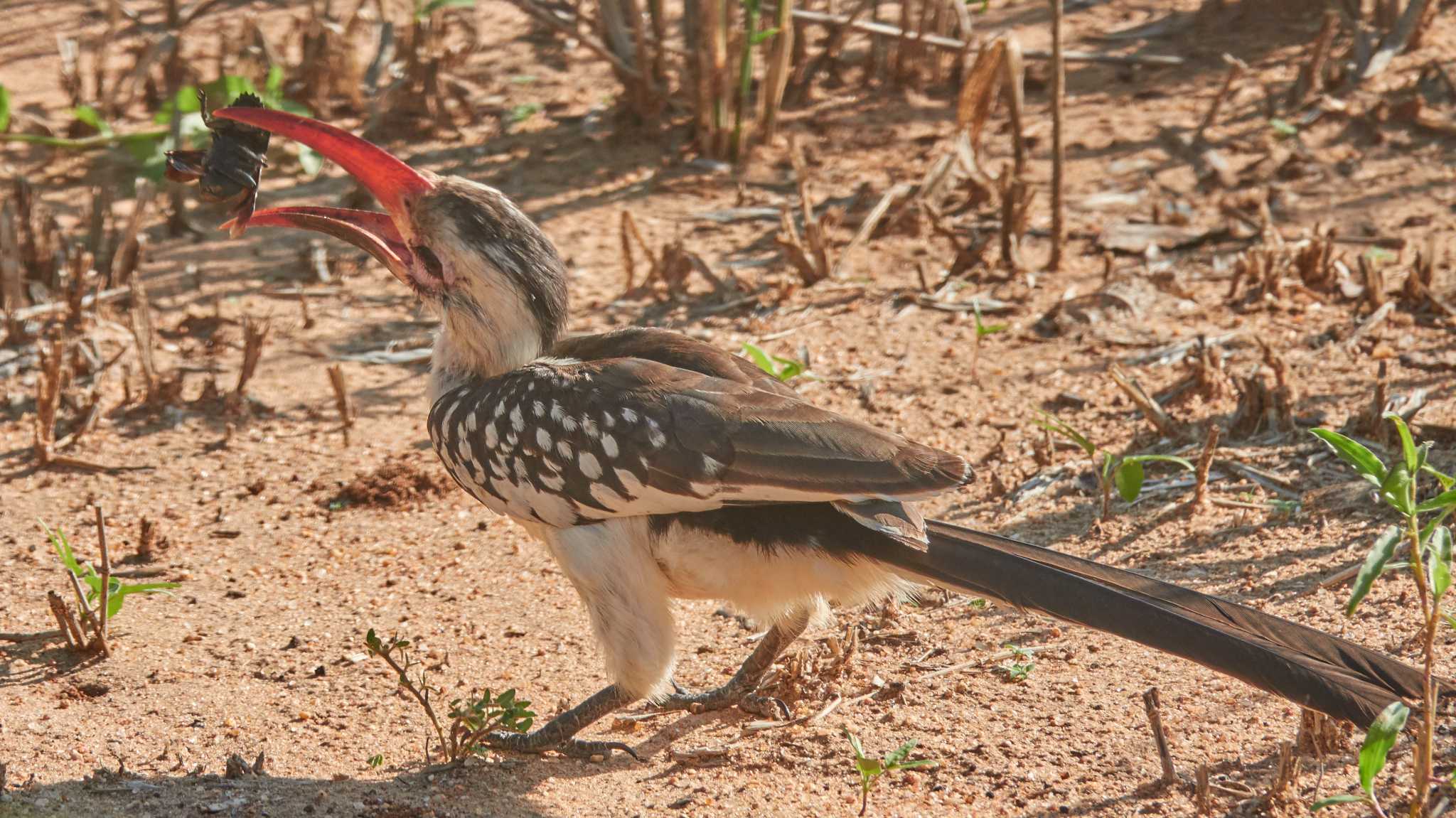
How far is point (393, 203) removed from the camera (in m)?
4.25

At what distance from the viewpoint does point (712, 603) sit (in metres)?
4.82

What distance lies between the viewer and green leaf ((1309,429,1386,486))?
285 centimetres

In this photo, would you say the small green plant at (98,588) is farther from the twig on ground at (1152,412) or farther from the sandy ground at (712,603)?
the twig on ground at (1152,412)

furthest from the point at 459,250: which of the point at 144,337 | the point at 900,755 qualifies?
the point at 144,337

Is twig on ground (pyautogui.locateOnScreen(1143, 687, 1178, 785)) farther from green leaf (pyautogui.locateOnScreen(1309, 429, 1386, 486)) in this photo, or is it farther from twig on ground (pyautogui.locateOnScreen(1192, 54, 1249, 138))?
twig on ground (pyautogui.locateOnScreen(1192, 54, 1249, 138))

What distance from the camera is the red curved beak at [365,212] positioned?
404cm

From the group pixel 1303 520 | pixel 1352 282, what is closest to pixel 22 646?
pixel 1303 520

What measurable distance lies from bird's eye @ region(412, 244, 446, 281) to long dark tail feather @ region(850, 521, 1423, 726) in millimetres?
1570

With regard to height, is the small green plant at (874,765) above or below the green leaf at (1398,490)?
below

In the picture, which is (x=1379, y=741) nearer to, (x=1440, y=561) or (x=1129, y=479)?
(x=1440, y=561)

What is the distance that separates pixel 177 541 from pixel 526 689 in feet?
5.45

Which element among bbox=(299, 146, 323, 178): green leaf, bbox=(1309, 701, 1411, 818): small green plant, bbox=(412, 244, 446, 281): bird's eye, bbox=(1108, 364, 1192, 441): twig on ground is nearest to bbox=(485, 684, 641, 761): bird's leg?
bbox=(412, 244, 446, 281): bird's eye

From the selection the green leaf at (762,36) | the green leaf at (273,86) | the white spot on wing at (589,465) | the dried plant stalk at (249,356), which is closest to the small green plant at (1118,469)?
the white spot on wing at (589,465)

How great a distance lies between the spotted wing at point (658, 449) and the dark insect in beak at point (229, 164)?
0.97m
